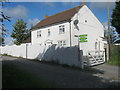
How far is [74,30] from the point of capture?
20469 mm

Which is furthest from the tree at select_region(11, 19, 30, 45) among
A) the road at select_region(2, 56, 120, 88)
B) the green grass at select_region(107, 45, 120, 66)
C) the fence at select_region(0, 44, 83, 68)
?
the road at select_region(2, 56, 120, 88)

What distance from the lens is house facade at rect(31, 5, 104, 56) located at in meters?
20.5

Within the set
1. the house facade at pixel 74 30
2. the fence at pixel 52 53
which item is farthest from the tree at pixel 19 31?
the fence at pixel 52 53

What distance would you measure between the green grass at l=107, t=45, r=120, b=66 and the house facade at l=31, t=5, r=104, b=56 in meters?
2.80

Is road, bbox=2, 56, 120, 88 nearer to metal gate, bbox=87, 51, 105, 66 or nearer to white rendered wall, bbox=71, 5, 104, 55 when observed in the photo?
metal gate, bbox=87, 51, 105, 66

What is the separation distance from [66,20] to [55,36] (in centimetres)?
376

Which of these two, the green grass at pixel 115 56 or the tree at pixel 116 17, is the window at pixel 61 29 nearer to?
the green grass at pixel 115 56

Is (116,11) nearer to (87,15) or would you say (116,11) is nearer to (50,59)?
(87,15)

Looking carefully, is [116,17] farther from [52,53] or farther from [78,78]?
[78,78]

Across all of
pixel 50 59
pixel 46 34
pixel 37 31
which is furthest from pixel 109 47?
pixel 37 31

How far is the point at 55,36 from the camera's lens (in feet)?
75.0

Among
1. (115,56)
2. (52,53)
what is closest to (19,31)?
(52,53)

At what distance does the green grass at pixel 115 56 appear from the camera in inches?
584

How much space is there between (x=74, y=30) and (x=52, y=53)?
7550 millimetres
